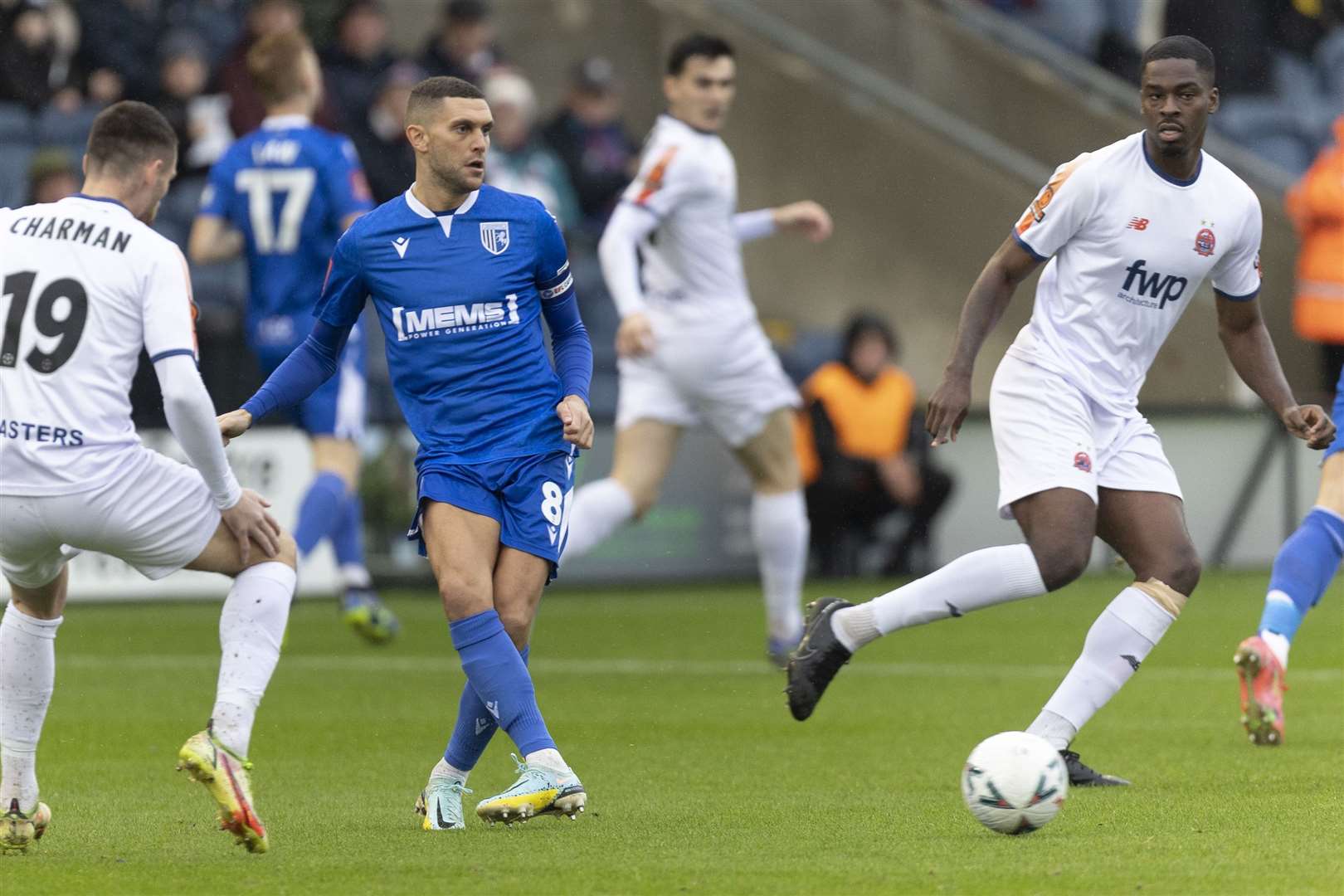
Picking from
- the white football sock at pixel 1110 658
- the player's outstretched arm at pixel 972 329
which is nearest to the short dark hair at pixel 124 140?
the player's outstretched arm at pixel 972 329

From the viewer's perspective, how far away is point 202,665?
10.3m

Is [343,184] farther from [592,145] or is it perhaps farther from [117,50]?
[592,145]

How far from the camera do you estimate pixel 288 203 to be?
10.2 meters

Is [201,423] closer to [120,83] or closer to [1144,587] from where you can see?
[1144,587]

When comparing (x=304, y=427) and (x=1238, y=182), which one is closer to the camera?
(x=1238, y=182)

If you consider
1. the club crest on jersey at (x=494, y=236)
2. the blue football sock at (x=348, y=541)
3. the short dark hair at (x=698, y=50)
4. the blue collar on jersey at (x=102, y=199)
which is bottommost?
the blue football sock at (x=348, y=541)

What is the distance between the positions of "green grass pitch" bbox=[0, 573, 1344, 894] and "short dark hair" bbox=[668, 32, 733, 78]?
2781 millimetres

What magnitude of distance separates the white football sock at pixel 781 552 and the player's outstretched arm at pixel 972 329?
3867 millimetres

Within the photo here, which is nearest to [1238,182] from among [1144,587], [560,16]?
[1144,587]

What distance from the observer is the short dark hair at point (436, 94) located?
582 centimetres

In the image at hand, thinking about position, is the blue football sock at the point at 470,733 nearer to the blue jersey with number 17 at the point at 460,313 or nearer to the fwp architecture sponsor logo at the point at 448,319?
the blue jersey with number 17 at the point at 460,313

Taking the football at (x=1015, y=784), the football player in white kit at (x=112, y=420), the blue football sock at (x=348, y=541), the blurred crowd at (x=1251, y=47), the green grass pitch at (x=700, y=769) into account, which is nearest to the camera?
the green grass pitch at (x=700, y=769)

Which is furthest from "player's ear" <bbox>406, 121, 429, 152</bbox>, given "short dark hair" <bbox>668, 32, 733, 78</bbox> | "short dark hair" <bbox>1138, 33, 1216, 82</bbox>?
"short dark hair" <bbox>668, 32, 733, 78</bbox>

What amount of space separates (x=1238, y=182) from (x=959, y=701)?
10.3 feet
